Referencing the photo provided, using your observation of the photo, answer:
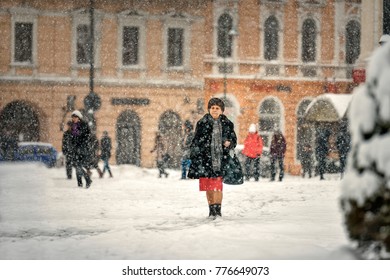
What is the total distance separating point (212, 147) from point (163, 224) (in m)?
1.04

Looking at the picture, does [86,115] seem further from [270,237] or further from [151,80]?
[270,237]

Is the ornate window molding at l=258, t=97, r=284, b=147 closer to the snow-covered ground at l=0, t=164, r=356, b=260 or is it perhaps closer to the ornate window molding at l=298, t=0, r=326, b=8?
the ornate window molding at l=298, t=0, r=326, b=8

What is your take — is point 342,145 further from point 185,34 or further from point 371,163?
point 371,163

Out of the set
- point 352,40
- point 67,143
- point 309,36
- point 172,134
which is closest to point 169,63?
point 172,134

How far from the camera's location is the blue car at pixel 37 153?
1889 centimetres

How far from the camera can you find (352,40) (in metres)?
21.2

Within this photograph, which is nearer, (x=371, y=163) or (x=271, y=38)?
(x=371, y=163)

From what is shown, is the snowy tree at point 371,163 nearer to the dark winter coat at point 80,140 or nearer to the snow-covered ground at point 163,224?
the snow-covered ground at point 163,224

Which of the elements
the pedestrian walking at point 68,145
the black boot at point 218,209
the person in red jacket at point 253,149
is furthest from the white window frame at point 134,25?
the black boot at point 218,209

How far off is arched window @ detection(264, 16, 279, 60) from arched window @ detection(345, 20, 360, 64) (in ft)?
7.34

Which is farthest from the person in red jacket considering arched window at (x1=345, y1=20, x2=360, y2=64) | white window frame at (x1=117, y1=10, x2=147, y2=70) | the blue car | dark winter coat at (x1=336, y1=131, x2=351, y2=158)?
white window frame at (x1=117, y1=10, x2=147, y2=70)

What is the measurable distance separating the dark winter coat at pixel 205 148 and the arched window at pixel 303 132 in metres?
11.2

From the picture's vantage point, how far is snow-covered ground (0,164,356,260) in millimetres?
6068
